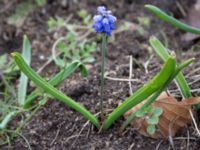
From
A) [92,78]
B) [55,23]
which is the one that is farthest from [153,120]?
[55,23]

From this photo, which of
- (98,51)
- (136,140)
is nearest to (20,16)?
(98,51)

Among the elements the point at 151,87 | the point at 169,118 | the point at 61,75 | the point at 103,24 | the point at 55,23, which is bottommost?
the point at 169,118

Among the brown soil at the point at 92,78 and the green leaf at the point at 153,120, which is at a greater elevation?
the brown soil at the point at 92,78

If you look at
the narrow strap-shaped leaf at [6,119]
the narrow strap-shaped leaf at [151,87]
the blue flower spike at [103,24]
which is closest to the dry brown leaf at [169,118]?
the narrow strap-shaped leaf at [151,87]

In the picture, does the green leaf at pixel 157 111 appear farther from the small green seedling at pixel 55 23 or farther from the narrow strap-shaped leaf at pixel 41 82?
the small green seedling at pixel 55 23

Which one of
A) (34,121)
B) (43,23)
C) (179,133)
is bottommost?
(179,133)

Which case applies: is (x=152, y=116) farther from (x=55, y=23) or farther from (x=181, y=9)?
(x=181, y=9)

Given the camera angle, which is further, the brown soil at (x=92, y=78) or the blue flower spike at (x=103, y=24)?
A: the brown soil at (x=92, y=78)

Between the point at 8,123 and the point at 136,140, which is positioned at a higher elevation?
the point at 8,123

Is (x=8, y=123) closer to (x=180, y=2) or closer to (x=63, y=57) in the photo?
(x=63, y=57)
